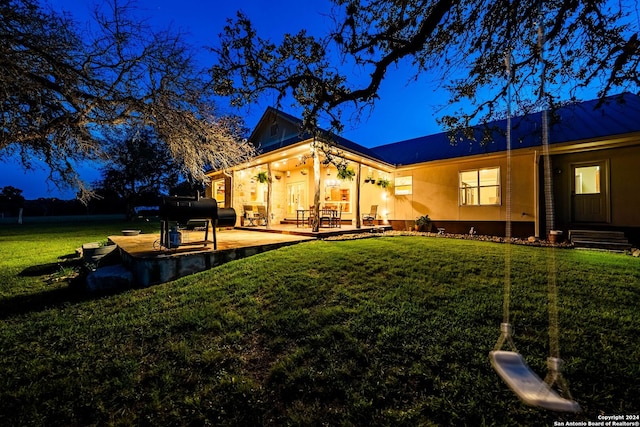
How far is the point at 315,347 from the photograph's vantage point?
2916 millimetres

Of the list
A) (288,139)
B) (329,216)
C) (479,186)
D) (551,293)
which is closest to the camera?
(551,293)

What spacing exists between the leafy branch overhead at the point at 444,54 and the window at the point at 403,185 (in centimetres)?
794

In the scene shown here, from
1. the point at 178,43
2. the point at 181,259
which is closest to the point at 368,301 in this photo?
the point at 181,259

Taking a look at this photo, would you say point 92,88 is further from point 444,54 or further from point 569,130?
point 569,130

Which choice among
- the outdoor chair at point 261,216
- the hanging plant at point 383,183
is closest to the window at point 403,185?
the hanging plant at point 383,183

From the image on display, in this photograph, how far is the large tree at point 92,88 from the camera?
439cm

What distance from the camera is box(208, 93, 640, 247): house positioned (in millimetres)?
8383

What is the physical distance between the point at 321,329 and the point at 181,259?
3.85 meters

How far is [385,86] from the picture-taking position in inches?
168

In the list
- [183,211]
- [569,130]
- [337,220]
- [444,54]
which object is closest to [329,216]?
[337,220]

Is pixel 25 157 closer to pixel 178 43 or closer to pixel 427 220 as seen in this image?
pixel 178 43

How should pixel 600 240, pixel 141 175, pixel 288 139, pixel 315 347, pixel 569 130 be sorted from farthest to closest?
pixel 141 175, pixel 288 139, pixel 569 130, pixel 600 240, pixel 315 347

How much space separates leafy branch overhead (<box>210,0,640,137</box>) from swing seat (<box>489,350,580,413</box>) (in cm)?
353

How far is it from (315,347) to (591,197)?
11.4 metres
